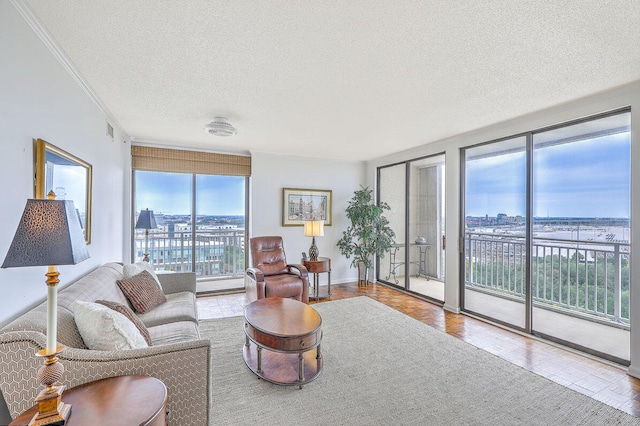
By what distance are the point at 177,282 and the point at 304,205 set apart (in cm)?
272

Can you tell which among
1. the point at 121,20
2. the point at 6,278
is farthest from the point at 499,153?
the point at 6,278

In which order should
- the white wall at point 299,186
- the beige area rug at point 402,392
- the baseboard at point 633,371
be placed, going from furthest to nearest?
1. the white wall at point 299,186
2. the baseboard at point 633,371
3. the beige area rug at point 402,392

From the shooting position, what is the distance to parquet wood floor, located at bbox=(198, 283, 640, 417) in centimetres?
221

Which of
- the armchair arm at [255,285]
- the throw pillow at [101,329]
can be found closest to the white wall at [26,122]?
the throw pillow at [101,329]

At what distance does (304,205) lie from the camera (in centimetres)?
543

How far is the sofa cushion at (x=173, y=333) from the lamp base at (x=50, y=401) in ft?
3.17

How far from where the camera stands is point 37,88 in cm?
171

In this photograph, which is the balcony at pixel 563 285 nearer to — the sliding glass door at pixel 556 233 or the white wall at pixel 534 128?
the sliding glass door at pixel 556 233

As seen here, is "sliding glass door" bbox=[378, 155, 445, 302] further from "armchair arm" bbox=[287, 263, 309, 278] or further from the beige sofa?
the beige sofa

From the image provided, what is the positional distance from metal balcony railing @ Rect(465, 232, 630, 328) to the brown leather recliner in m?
2.41

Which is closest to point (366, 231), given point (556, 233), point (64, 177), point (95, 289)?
point (556, 233)

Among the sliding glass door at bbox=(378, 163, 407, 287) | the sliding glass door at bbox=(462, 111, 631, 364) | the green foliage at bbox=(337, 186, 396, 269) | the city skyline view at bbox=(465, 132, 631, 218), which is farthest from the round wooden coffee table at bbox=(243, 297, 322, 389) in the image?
the sliding glass door at bbox=(378, 163, 407, 287)

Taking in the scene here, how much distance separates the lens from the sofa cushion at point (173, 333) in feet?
6.59

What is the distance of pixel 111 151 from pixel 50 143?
1.75 m
